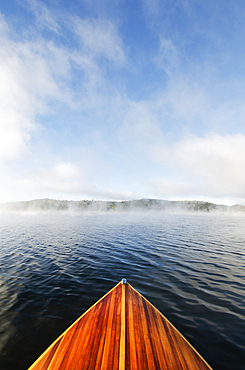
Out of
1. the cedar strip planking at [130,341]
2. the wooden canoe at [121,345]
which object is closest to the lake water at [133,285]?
the wooden canoe at [121,345]

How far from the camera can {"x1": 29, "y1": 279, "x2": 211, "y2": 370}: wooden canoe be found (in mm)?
3723

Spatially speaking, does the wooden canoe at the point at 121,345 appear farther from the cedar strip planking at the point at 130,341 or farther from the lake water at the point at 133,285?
the lake water at the point at 133,285

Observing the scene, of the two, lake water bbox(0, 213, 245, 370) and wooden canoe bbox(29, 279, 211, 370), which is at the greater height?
wooden canoe bbox(29, 279, 211, 370)

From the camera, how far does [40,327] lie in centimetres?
580

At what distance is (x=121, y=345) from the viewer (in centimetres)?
417

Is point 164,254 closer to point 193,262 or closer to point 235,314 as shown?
point 193,262

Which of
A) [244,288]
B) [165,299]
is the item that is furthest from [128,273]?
[244,288]

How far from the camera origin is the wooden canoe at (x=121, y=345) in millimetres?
3723

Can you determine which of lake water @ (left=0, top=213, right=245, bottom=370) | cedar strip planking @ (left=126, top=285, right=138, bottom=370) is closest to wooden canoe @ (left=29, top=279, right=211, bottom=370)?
cedar strip planking @ (left=126, top=285, right=138, bottom=370)

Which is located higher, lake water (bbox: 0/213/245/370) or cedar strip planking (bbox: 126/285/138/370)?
cedar strip planking (bbox: 126/285/138/370)

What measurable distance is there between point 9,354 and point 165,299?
6.54 m

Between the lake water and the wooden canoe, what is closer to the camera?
the wooden canoe

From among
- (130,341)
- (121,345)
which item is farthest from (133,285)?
(121,345)

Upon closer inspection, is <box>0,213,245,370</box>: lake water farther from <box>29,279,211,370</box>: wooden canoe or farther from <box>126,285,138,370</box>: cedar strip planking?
<box>126,285,138,370</box>: cedar strip planking
